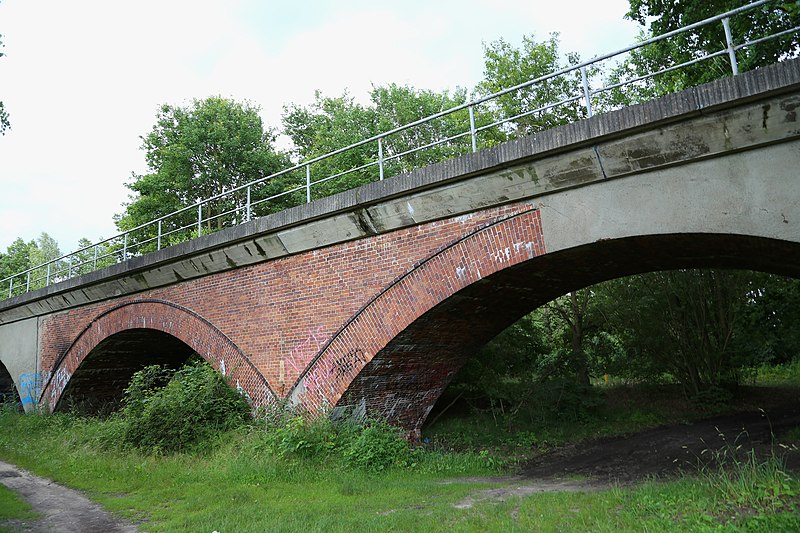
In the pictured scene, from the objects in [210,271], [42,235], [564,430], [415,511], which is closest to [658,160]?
[415,511]

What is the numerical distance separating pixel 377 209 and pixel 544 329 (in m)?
9.42

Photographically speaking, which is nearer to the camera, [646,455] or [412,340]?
[412,340]

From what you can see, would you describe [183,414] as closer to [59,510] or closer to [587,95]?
[59,510]

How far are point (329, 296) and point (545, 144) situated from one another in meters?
3.95

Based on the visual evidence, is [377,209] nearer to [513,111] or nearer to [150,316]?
[150,316]

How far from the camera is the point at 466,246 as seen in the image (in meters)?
7.09

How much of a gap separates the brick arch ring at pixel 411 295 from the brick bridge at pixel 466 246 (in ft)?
0.06

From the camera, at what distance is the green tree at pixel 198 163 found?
24.1 metres

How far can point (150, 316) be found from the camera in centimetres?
1209

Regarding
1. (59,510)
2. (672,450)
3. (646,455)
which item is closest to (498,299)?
(646,455)

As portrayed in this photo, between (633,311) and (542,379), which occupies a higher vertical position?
(633,311)

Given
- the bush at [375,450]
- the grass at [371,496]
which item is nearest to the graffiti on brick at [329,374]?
the bush at [375,450]

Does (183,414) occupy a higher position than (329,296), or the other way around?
(329,296)

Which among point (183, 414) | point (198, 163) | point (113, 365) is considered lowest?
point (183, 414)
